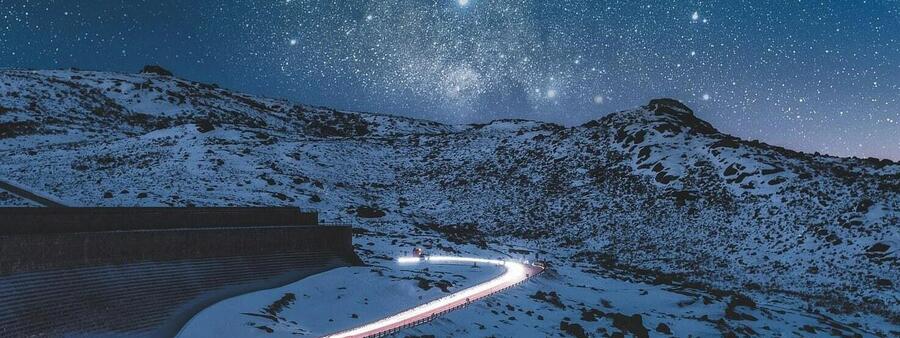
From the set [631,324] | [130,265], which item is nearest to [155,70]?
[130,265]

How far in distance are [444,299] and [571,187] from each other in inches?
1318

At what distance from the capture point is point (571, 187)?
5716cm

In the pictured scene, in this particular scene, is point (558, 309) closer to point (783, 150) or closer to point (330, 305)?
point (330, 305)

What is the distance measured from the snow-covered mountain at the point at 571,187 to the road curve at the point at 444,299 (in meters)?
6.48

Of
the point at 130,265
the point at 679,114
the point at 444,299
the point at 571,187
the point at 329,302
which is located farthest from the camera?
the point at 679,114

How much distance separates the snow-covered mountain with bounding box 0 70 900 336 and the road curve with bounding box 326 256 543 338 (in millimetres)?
6479

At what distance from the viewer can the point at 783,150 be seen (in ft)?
193

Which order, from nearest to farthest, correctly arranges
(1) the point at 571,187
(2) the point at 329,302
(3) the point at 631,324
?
Answer: (2) the point at 329,302
(3) the point at 631,324
(1) the point at 571,187

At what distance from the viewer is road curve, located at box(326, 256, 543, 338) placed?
20062mm

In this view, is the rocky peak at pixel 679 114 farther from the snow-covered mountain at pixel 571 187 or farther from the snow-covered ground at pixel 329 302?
the snow-covered ground at pixel 329 302

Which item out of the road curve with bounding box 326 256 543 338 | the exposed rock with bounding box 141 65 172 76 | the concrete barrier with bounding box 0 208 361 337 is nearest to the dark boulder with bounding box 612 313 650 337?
the road curve with bounding box 326 256 543 338

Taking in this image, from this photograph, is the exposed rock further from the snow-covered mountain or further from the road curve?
the road curve

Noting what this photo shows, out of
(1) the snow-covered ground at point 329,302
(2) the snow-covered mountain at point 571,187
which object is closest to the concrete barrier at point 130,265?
(1) the snow-covered ground at point 329,302

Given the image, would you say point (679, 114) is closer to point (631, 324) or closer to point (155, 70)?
point (631, 324)
